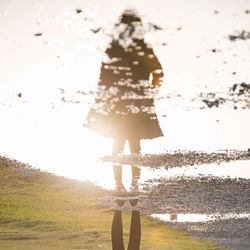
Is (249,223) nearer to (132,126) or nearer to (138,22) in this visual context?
(132,126)

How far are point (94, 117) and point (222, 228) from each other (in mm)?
3005

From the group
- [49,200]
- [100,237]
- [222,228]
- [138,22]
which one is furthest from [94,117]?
[49,200]

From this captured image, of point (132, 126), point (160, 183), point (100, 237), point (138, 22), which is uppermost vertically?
point (138, 22)

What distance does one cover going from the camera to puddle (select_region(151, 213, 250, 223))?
9430 millimetres

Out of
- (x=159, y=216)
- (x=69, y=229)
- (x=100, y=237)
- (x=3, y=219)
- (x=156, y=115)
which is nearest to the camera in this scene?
(x=156, y=115)

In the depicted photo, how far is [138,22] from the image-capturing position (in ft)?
21.9

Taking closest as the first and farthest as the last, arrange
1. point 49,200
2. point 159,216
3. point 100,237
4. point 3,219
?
point 100,237 < point 159,216 < point 3,219 < point 49,200

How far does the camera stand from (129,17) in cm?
666

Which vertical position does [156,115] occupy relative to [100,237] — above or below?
above

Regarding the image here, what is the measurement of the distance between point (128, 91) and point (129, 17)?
2.78 ft

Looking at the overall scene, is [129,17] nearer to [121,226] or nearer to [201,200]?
[121,226]

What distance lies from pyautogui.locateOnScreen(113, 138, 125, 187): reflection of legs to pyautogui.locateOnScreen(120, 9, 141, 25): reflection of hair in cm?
139

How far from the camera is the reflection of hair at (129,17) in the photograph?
262 inches

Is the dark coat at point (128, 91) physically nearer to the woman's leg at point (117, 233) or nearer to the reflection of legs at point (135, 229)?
the reflection of legs at point (135, 229)
